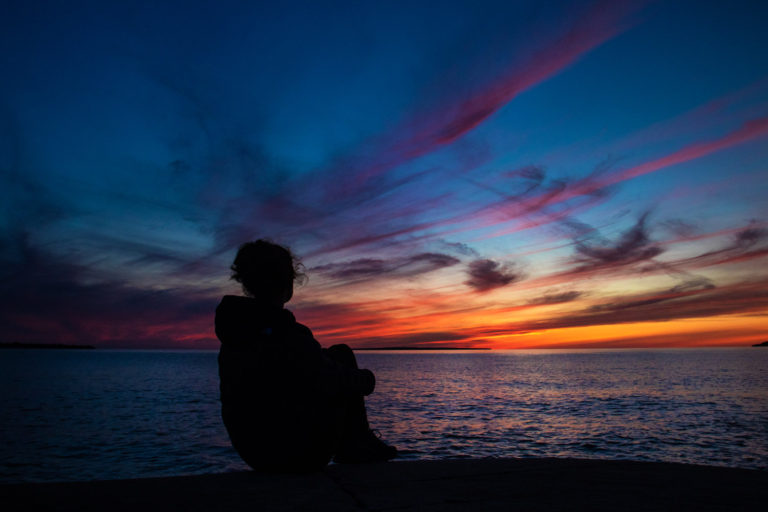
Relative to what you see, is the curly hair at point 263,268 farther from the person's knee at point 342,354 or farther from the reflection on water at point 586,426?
the reflection on water at point 586,426

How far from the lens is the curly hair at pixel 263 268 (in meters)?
3.63

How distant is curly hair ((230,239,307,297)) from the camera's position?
3627 millimetres

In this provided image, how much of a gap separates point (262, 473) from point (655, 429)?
76.3ft

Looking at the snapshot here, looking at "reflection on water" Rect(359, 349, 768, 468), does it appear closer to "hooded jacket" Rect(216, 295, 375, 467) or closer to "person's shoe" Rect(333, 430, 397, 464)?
"person's shoe" Rect(333, 430, 397, 464)

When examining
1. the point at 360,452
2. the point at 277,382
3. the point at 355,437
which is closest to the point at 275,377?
the point at 277,382

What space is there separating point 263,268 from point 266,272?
0.14 feet

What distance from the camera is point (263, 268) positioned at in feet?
11.9

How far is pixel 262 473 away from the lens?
3877 mm

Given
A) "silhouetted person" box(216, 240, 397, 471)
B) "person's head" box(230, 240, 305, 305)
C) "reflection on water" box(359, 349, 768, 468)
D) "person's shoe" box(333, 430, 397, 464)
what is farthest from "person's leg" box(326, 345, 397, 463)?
"reflection on water" box(359, 349, 768, 468)

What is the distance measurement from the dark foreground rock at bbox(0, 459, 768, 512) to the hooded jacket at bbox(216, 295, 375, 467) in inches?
12.9

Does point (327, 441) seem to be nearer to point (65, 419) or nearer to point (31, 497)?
point (31, 497)

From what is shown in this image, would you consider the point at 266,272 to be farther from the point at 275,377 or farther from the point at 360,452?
the point at 360,452

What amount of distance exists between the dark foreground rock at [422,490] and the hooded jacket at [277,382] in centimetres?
33

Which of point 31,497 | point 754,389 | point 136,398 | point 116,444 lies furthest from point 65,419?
point 754,389
